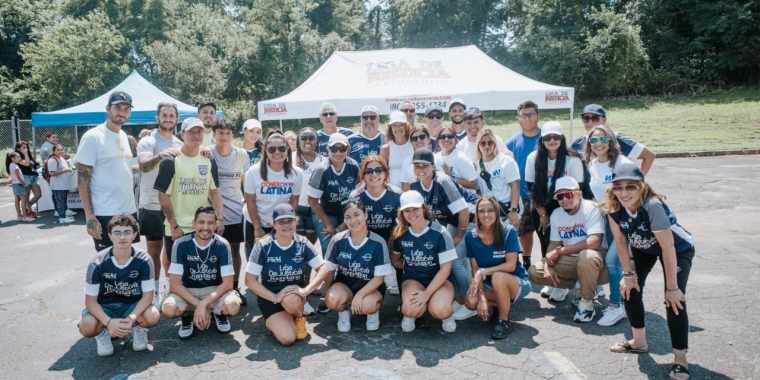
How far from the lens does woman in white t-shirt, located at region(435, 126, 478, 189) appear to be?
213 inches

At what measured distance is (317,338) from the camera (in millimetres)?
4371

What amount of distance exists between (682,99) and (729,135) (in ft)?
31.4

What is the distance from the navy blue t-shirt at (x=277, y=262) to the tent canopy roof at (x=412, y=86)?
548 centimetres

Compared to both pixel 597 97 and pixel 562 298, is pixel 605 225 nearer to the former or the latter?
pixel 562 298

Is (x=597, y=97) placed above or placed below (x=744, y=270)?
above

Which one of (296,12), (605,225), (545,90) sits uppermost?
(296,12)

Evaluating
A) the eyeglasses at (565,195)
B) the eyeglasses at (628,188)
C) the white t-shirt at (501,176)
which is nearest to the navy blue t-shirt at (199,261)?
the white t-shirt at (501,176)

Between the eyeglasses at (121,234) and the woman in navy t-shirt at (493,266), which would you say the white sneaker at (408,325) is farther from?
the eyeglasses at (121,234)

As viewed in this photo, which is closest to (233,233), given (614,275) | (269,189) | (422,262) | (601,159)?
(269,189)

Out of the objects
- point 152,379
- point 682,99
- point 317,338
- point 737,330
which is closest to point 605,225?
point 737,330

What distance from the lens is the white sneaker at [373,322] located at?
451 centimetres

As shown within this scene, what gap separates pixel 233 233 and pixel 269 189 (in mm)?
700

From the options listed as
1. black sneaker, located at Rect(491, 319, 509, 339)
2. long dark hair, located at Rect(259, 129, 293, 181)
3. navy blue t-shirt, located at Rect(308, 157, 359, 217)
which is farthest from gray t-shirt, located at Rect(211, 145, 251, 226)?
black sneaker, located at Rect(491, 319, 509, 339)

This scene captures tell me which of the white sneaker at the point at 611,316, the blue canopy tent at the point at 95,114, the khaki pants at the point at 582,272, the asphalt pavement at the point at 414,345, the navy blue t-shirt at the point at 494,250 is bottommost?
the asphalt pavement at the point at 414,345
